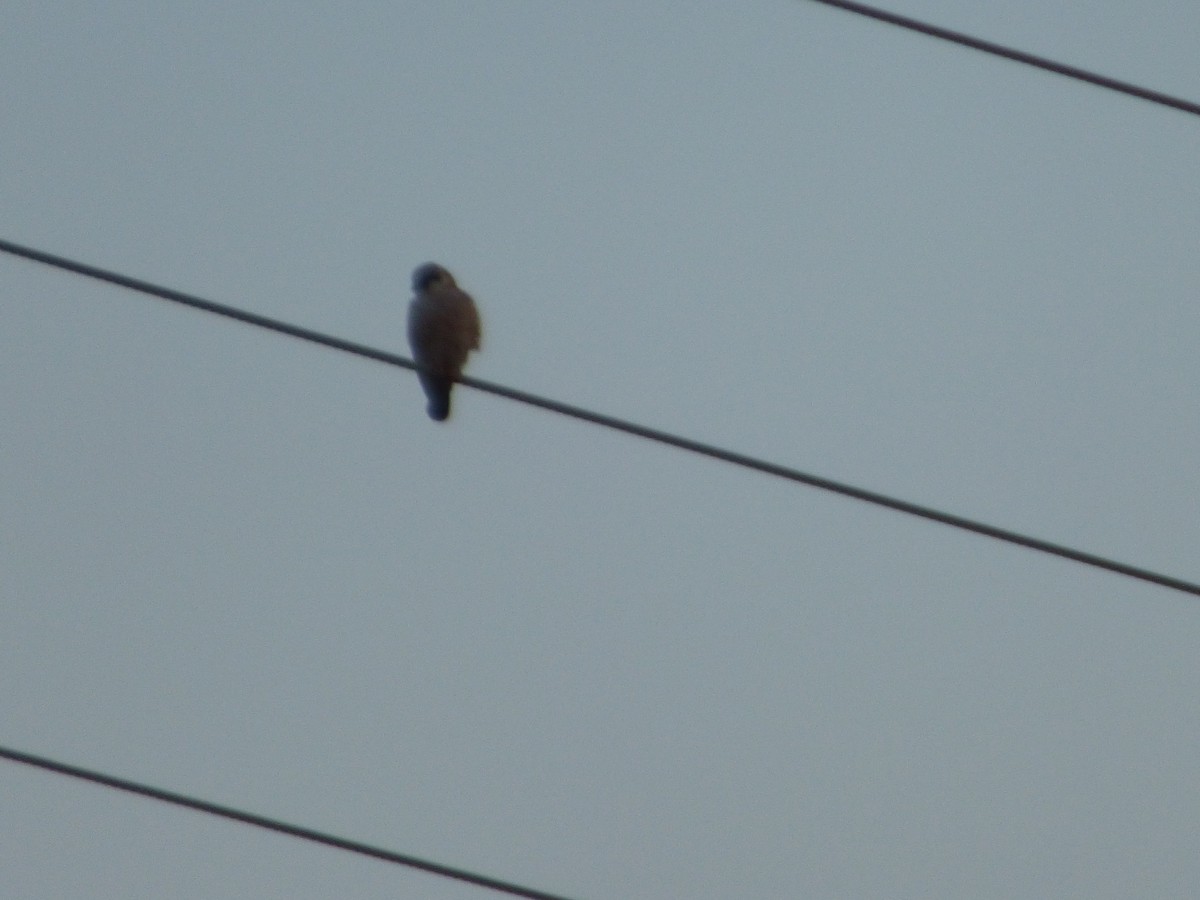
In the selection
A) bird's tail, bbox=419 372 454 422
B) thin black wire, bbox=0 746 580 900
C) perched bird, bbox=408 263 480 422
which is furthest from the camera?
bird's tail, bbox=419 372 454 422

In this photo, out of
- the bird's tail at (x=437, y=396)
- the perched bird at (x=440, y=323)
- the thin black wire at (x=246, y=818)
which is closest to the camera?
the thin black wire at (x=246, y=818)

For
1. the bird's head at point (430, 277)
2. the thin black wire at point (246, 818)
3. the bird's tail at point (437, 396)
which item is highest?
the bird's head at point (430, 277)

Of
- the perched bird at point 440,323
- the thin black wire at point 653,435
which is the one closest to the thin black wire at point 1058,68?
the thin black wire at point 653,435

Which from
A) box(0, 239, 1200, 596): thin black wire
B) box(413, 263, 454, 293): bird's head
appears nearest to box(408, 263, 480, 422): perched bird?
box(413, 263, 454, 293): bird's head

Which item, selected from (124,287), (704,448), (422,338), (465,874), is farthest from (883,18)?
(422,338)

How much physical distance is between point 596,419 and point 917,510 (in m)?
0.60

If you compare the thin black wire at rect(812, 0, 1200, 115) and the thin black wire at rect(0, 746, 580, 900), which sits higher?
the thin black wire at rect(812, 0, 1200, 115)

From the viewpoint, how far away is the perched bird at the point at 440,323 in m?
6.46

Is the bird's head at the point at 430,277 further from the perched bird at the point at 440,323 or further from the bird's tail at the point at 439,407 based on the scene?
the bird's tail at the point at 439,407

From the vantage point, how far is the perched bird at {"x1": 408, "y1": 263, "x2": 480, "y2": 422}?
21.2 feet

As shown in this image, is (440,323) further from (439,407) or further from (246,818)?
(246,818)

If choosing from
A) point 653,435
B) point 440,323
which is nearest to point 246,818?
point 653,435

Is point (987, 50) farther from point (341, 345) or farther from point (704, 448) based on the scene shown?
point (341, 345)

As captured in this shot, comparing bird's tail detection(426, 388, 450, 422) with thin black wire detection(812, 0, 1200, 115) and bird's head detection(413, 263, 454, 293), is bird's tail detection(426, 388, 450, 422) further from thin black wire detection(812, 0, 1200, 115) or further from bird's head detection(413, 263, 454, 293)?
thin black wire detection(812, 0, 1200, 115)
